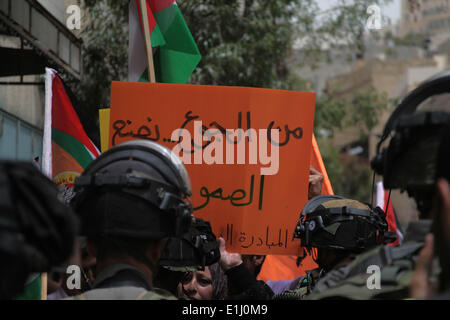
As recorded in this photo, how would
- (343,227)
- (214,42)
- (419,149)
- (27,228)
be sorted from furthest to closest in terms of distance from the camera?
(214,42) → (343,227) → (419,149) → (27,228)

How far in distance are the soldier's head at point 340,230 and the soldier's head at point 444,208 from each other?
2.07 metres

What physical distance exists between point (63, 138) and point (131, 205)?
10.7ft

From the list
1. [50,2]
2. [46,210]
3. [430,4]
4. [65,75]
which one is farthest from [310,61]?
[430,4]

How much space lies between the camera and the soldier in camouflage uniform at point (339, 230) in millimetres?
4359

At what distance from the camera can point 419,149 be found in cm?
252

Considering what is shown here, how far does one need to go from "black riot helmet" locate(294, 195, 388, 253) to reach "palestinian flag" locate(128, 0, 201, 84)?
7.36 ft

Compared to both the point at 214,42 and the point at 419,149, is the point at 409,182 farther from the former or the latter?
the point at 214,42

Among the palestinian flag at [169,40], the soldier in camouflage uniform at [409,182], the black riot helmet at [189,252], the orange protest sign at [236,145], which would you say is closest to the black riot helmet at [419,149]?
the soldier in camouflage uniform at [409,182]

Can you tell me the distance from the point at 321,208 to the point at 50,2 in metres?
5.05

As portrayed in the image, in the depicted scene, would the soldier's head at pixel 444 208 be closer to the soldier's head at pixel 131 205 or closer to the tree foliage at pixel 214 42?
the soldier's head at pixel 131 205

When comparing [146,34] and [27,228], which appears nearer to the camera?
[27,228]

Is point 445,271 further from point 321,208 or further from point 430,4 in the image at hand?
point 430,4

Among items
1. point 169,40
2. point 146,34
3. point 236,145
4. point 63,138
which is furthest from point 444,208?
point 169,40

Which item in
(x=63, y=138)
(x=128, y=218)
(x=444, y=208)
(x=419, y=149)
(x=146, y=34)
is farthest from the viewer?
(x=63, y=138)
